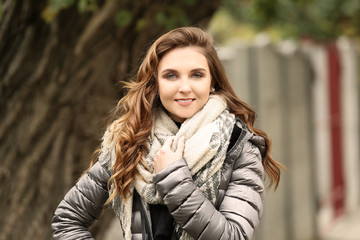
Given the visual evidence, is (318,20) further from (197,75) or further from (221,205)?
(221,205)

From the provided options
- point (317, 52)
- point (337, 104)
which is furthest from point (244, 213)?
A: point (337, 104)

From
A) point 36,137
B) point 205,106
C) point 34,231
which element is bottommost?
point 34,231

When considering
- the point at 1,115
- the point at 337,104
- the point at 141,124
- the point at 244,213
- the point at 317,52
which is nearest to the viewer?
the point at 244,213

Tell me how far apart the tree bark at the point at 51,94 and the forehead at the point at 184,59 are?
148 cm

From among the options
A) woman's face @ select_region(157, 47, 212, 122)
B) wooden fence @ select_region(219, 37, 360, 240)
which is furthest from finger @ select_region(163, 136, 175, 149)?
wooden fence @ select_region(219, 37, 360, 240)

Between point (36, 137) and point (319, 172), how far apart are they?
574 cm

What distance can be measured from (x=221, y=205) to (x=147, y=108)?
49 cm

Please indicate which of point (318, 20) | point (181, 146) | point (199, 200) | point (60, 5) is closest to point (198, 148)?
point (181, 146)

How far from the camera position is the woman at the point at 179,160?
235 centimetres

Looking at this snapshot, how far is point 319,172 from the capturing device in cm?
899

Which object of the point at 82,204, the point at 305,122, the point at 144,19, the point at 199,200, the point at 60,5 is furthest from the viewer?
the point at 305,122

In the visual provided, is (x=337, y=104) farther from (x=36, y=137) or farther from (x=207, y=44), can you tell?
(x=207, y=44)

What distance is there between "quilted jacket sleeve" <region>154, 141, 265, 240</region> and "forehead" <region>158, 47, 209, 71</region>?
0.39m

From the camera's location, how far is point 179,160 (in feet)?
7.81
